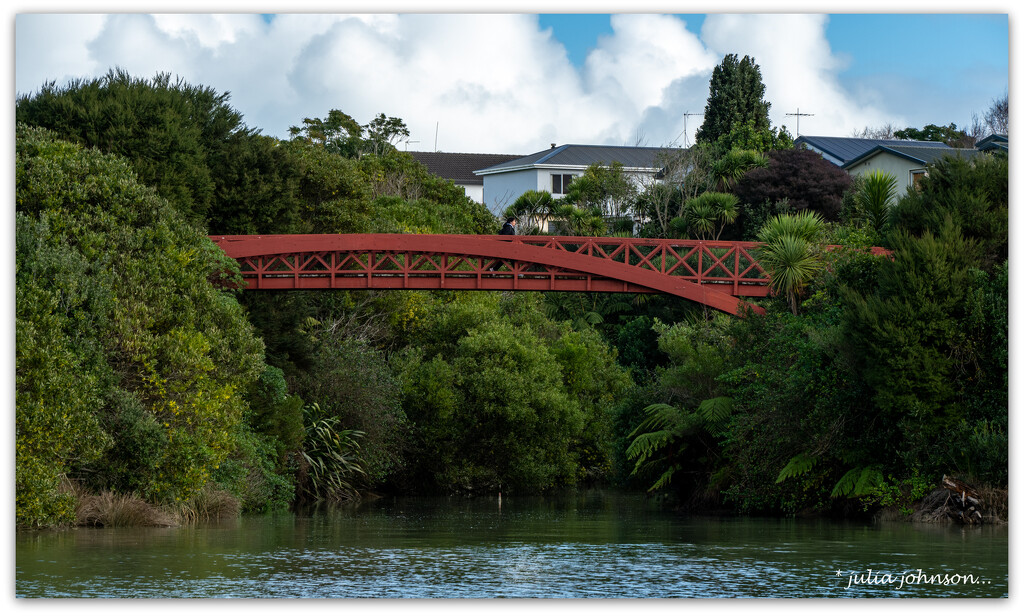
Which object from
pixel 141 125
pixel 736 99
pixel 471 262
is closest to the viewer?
pixel 141 125

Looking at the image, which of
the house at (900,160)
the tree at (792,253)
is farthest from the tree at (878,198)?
the house at (900,160)

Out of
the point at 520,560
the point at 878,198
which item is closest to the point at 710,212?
the point at 878,198

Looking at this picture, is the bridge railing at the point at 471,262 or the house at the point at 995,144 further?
the bridge railing at the point at 471,262

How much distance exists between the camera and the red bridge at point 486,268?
29.1 m

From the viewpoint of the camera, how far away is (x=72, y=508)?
65.0 feet

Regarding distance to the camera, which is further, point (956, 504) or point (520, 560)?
point (956, 504)

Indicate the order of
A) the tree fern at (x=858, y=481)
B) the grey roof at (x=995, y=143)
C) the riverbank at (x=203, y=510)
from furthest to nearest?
1. the grey roof at (x=995, y=143)
2. the tree fern at (x=858, y=481)
3. the riverbank at (x=203, y=510)

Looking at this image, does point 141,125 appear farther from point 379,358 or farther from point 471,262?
point 379,358

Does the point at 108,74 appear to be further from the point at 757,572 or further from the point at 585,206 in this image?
the point at 585,206

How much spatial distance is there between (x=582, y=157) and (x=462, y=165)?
51.2 feet

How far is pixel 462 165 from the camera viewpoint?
88.9 meters

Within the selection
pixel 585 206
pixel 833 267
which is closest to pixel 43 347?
pixel 833 267

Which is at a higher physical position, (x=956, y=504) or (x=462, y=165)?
(x=462, y=165)

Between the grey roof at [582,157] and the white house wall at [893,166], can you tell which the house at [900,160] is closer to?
the white house wall at [893,166]
